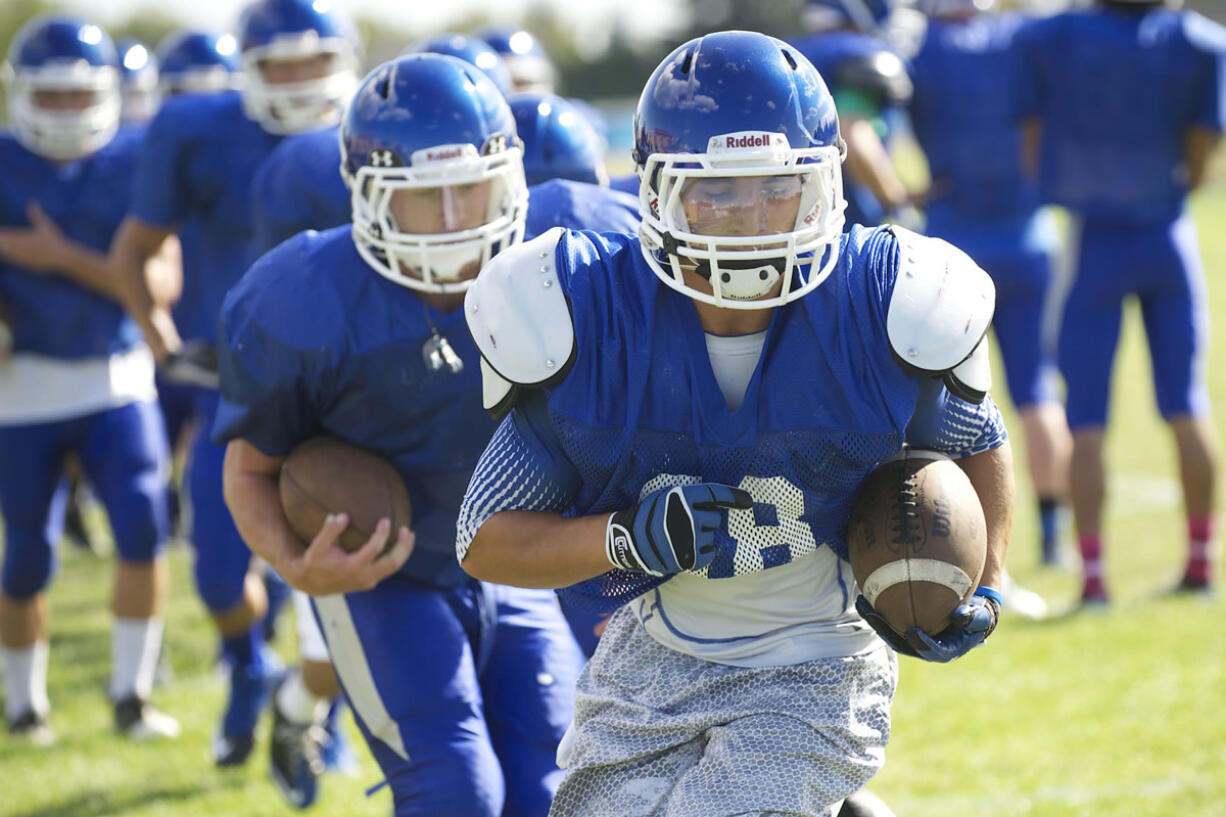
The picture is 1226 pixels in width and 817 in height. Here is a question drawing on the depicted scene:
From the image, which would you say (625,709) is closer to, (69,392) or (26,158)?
(69,392)

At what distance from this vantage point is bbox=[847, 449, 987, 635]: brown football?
226 cm

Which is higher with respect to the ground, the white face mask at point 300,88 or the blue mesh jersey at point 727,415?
the blue mesh jersey at point 727,415

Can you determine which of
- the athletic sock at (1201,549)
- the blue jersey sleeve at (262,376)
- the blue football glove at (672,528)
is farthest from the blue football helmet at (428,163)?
the athletic sock at (1201,549)

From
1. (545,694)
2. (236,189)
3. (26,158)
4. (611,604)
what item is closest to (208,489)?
(236,189)

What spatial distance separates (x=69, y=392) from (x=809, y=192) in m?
3.27

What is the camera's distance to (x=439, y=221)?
3027 millimetres

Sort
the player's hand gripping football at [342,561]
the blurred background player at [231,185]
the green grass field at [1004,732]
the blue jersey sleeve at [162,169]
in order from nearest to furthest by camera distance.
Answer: the player's hand gripping football at [342,561] → the green grass field at [1004,732] → the blurred background player at [231,185] → the blue jersey sleeve at [162,169]

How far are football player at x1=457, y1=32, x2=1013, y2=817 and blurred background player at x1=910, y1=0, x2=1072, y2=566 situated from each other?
391cm

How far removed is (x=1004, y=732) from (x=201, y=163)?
115 inches

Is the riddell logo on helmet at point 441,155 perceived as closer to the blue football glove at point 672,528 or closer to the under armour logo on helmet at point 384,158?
the under armour logo on helmet at point 384,158

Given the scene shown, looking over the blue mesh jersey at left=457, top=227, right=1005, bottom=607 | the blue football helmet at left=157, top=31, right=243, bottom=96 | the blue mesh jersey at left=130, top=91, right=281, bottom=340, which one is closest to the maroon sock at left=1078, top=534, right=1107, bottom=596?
the blue mesh jersey at left=130, top=91, right=281, bottom=340

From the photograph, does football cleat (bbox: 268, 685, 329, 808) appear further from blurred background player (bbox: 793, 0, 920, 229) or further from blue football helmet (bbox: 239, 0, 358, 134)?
blurred background player (bbox: 793, 0, 920, 229)

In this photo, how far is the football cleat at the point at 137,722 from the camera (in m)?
4.92

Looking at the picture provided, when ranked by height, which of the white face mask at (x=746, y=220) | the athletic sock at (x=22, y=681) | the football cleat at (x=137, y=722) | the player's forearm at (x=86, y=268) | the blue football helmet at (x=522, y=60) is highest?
the white face mask at (x=746, y=220)
